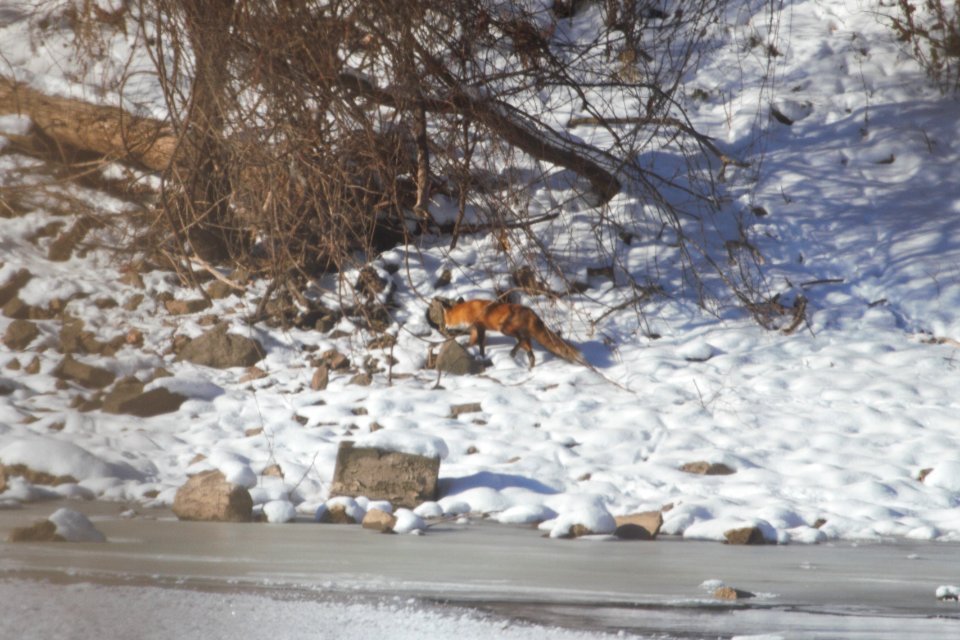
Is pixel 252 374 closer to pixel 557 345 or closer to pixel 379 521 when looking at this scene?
pixel 557 345

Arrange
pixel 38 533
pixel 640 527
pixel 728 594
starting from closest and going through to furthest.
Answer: pixel 728 594
pixel 38 533
pixel 640 527

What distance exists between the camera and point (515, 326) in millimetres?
6848

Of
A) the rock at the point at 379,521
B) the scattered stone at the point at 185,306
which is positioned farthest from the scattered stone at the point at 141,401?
the rock at the point at 379,521

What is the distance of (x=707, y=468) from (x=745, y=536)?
119 cm

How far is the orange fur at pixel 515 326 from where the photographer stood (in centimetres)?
683

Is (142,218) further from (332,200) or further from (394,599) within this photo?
(394,599)

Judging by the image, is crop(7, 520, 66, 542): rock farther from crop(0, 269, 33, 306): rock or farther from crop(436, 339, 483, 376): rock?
crop(0, 269, 33, 306): rock

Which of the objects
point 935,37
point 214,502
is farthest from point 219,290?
point 935,37

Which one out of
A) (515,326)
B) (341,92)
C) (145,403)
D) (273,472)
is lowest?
(273,472)

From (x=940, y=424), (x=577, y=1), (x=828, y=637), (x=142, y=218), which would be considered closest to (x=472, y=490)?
(x=828, y=637)

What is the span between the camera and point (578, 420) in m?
5.91

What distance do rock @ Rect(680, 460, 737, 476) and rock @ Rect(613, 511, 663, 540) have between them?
38.8 inches

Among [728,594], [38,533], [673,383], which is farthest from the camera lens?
[673,383]

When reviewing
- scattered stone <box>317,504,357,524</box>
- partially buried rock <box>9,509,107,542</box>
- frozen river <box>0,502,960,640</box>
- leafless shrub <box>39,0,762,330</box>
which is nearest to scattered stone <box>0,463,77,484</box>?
frozen river <box>0,502,960,640</box>
